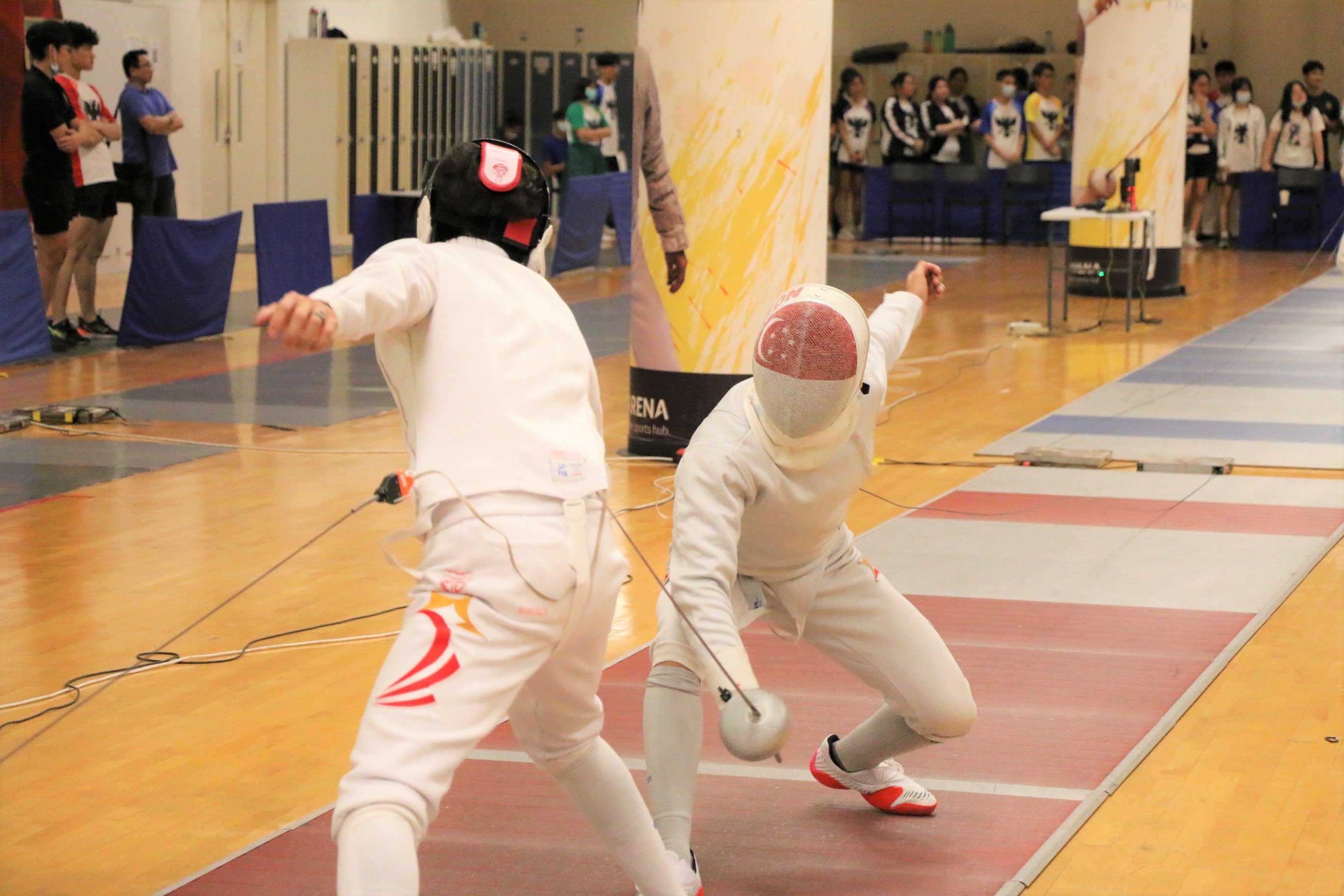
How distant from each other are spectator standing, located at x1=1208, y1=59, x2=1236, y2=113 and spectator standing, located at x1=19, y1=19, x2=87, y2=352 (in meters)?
13.3

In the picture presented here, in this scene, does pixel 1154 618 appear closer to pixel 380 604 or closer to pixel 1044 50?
pixel 380 604

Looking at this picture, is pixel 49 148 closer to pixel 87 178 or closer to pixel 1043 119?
pixel 87 178

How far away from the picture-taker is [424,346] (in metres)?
2.61

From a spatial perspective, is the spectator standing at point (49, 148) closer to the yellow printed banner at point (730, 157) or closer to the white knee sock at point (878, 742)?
the yellow printed banner at point (730, 157)

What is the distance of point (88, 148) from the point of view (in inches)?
413

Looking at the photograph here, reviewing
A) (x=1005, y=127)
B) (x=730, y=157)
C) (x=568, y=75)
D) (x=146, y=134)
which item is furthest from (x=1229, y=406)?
(x=568, y=75)

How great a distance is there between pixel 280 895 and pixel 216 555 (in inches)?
114

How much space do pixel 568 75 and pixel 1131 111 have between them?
980cm

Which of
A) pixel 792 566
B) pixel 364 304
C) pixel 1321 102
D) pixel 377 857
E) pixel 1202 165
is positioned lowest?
pixel 377 857

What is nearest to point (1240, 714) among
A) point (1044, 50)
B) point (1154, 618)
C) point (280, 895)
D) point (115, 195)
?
point (1154, 618)

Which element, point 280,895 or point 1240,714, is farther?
point 1240,714

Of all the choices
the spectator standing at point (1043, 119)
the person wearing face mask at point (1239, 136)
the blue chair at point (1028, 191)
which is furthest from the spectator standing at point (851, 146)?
the person wearing face mask at point (1239, 136)

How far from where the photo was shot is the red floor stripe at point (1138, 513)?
639 centimetres

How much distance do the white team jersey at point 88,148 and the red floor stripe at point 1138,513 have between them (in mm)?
6235
